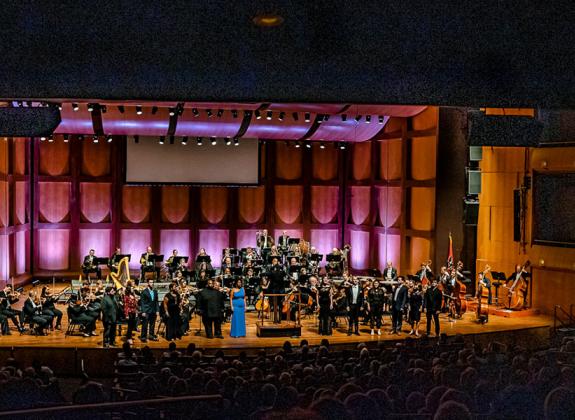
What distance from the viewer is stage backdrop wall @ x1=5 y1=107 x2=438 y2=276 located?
2058 cm

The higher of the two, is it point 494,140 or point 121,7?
point 121,7

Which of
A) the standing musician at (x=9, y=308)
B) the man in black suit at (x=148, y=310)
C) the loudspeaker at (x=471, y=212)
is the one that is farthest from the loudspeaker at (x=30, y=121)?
the loudspeaker at (x=471, y=212)

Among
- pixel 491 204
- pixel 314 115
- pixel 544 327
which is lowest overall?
pixel 544 327

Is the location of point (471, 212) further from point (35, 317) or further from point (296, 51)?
point (296, 51)

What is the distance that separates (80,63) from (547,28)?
3544 mm

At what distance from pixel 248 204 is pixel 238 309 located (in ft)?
29.9

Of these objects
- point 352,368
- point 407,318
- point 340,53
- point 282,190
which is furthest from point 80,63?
point 282,190

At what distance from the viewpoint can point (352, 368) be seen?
9.04m

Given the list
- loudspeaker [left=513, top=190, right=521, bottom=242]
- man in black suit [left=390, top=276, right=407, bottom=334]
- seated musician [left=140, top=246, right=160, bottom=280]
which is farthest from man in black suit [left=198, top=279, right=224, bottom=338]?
loudspeaker [left=513, top=190, right=521, bottom=242]

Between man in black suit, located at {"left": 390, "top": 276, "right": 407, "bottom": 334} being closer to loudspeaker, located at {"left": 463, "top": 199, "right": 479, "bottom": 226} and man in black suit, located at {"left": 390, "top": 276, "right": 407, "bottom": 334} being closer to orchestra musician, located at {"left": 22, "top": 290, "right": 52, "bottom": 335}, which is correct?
loudspeaker, located at {"left": 463, "top": 199, "right": 479, "bottom": 226}

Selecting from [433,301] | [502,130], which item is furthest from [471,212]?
[502,130]

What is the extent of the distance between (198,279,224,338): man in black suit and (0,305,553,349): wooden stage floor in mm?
317

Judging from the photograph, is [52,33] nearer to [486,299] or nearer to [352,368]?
[352,368]

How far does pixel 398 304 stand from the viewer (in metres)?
14.6
